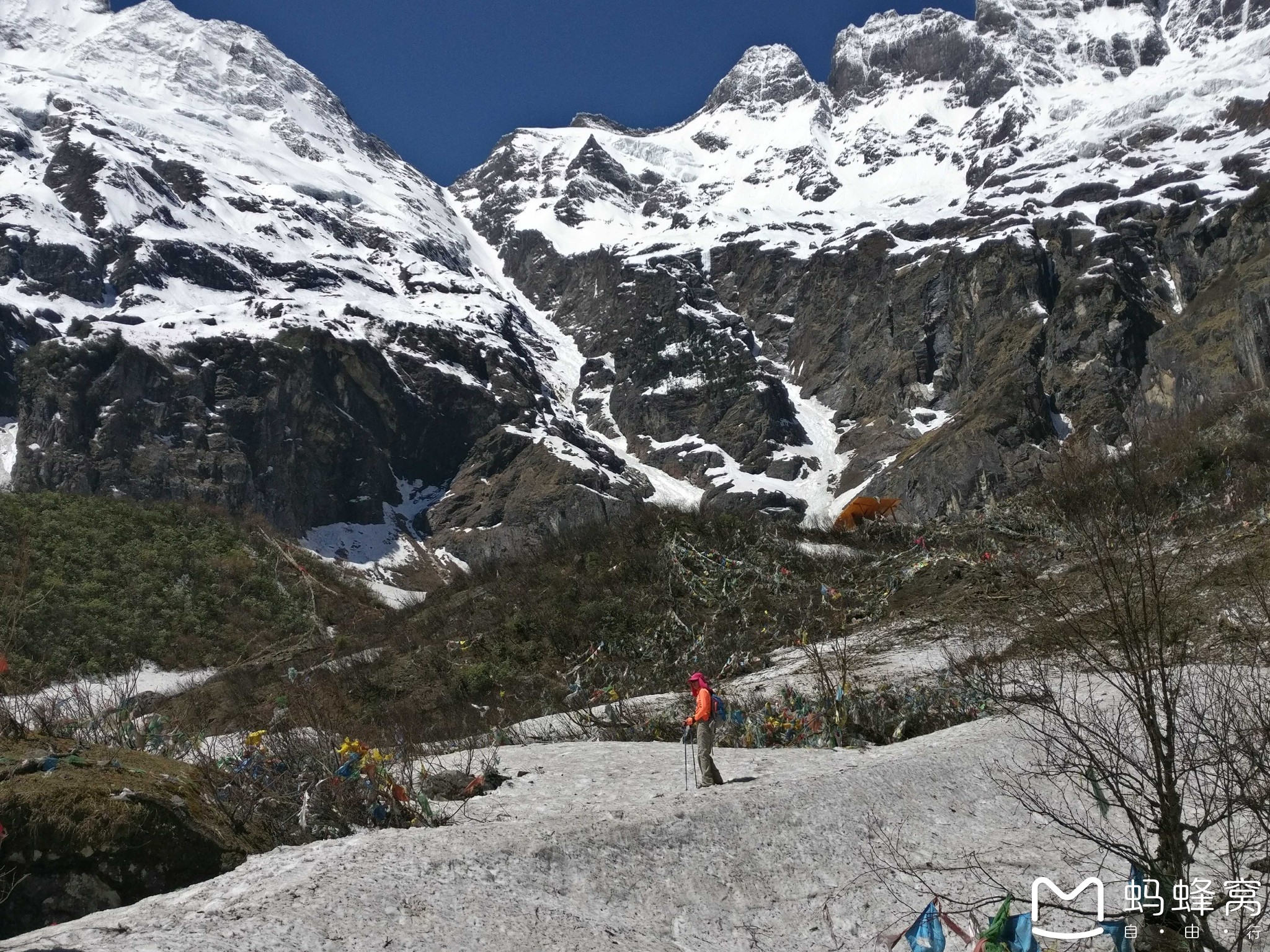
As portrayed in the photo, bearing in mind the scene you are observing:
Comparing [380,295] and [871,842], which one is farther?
[380,295]

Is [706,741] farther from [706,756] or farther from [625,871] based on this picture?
[625,871]

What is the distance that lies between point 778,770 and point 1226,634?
682 centimetres

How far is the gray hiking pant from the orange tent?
27.3m

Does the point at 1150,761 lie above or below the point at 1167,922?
above

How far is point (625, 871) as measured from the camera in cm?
757

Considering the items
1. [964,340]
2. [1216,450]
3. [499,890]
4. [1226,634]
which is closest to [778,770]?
[499,890]

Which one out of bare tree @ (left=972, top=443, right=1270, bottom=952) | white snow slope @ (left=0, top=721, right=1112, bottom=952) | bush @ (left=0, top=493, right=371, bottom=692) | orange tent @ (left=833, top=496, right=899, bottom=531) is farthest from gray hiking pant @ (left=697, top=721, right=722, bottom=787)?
orange tent @ (left=833, top=496, right=899, bottom=531)

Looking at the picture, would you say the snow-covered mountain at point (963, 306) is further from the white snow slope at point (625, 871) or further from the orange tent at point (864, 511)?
the white snow slope at point (625, 871)

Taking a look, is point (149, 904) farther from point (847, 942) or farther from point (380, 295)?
point (380, 295)

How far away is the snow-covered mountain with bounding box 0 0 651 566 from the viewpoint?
102m

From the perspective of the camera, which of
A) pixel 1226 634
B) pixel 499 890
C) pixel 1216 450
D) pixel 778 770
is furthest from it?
pixel 1216 450

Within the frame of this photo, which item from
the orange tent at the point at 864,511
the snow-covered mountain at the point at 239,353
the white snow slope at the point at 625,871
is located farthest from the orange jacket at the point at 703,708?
the snow-covered mountain at the point at 239,353

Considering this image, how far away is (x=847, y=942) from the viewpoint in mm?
7094

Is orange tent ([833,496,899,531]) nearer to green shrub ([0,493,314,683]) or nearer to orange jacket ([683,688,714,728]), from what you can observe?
green shrub ([0,493,314,683])
